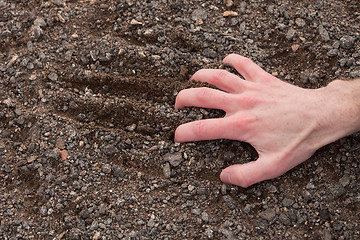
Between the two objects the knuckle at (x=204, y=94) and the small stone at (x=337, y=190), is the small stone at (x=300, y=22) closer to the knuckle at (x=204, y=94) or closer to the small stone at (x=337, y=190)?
the knuckle at (x=204, y=94)

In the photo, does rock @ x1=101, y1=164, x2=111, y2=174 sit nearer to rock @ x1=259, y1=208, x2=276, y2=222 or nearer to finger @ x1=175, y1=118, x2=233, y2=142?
finger @ x1=175, y1=118, x2=233, y2=142

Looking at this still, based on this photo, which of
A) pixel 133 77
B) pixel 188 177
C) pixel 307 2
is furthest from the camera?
pixel 307 2

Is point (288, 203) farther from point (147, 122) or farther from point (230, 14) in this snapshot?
point (230, 14)

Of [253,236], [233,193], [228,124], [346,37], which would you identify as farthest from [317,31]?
[253,236]

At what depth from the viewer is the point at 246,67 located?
10.2 feet

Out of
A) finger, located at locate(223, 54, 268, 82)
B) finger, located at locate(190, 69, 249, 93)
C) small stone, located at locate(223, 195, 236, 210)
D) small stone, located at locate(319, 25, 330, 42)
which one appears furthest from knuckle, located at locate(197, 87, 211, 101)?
small stone, located at locate(319, 25, 330, 42)

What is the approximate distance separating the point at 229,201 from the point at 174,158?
47 centimetres

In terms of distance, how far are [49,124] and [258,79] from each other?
151cm

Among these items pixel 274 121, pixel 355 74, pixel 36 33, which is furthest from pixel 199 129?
pixel 36 33

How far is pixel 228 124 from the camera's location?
113 inches

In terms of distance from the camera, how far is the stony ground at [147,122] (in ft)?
9.27

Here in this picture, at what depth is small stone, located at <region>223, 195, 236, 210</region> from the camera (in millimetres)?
2840

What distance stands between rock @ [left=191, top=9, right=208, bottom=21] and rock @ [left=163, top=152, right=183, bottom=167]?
114 cm

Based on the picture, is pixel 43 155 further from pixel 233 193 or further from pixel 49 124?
pixel 233 193
